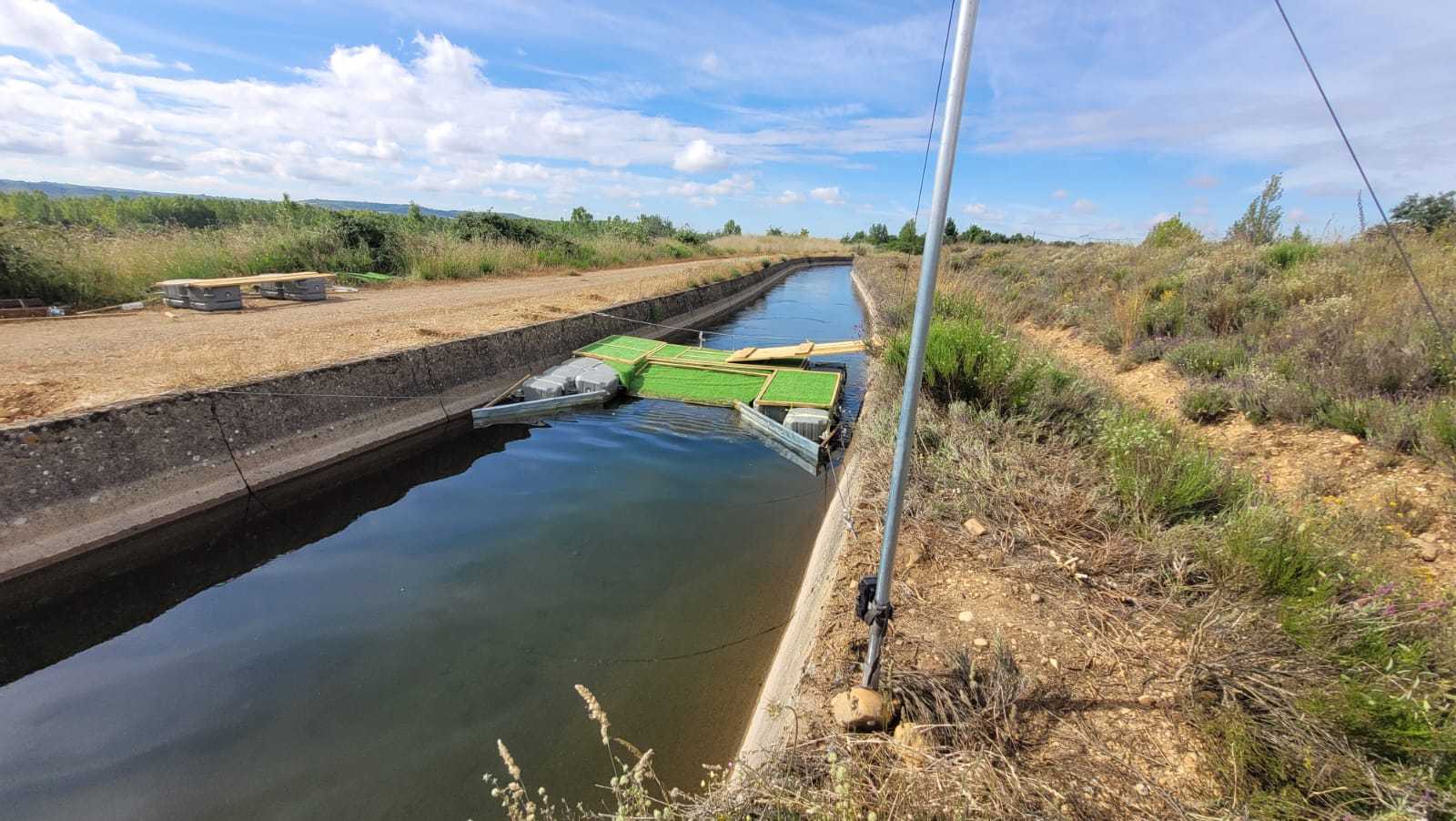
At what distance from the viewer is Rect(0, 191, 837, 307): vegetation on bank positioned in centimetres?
1052

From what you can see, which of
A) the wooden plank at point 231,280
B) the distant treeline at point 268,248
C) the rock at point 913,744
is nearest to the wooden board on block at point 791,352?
the rock at point 913,744

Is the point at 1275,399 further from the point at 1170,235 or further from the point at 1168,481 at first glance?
the point at 1170,235

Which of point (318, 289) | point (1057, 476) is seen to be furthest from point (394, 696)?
point (318, 289)

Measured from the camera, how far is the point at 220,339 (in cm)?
869

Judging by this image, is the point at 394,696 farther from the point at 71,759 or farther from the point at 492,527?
the point at 492,527

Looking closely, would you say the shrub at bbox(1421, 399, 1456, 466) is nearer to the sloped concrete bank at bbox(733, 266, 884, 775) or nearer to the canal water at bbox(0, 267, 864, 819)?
the sloped concrete bank at bbox(733, 266, 884, 775)

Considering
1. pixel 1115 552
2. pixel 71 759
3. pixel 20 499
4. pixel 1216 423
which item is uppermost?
pixel 1216 423

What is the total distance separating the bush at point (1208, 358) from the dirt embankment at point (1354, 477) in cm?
89

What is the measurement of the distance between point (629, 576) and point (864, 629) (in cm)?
266

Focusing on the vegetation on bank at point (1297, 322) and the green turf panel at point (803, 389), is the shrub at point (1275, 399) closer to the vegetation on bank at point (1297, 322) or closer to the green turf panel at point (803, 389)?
the vegetation on bank at point (1297, 322)

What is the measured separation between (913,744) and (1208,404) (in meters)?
5.47

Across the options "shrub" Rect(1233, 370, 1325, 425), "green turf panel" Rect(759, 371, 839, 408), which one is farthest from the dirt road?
A: "shrub" Rect(1233, 370, 1325, 425)

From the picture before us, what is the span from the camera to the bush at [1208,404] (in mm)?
5445

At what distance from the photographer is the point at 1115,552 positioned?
10.8 ft
